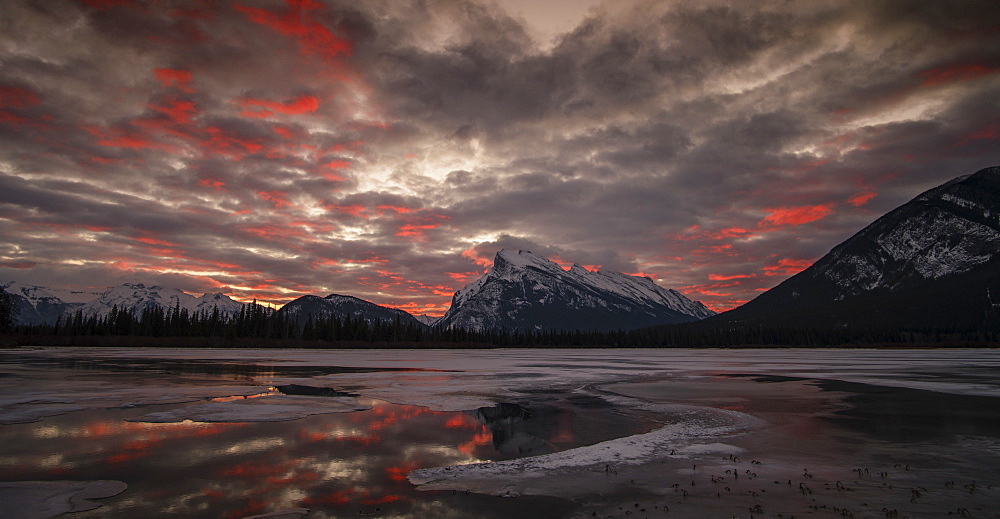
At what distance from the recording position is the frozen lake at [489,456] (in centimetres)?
1016

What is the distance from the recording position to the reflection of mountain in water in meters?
15.8

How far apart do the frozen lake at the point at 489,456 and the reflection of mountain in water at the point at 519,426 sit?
13 cm

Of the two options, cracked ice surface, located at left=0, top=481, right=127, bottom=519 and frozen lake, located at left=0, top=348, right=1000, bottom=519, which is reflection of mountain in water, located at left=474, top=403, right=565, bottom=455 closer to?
frozen lake, located at left=0, top=348, right=1000, bottom=519

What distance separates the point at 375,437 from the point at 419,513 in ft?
25.5

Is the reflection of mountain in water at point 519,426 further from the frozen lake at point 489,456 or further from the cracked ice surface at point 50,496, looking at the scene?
the cracked ice surface at point 50,496

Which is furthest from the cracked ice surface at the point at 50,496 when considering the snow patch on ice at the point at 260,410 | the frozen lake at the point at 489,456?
the snow patch on ice at the point at 260,410

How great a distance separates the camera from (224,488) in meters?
11.1

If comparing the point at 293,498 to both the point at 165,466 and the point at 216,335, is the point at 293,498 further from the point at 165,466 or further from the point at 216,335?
the point at 216,335

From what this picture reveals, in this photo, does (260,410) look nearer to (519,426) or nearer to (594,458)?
(519,426)

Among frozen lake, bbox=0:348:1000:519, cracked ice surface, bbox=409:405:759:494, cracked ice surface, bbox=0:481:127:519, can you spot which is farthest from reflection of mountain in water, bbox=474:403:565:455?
cracked ice surface, bbox=0:481:127:519

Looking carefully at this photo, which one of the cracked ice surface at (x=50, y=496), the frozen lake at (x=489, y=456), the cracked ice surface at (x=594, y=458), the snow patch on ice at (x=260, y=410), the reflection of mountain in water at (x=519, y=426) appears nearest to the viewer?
the cracked ice surface at (x=50, y=496)

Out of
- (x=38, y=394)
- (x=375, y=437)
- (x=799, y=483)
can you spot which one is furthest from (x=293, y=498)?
(x=38, y=394)

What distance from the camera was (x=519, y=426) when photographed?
19.6 meters

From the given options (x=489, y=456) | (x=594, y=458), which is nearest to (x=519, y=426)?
(x=489, y=456)
